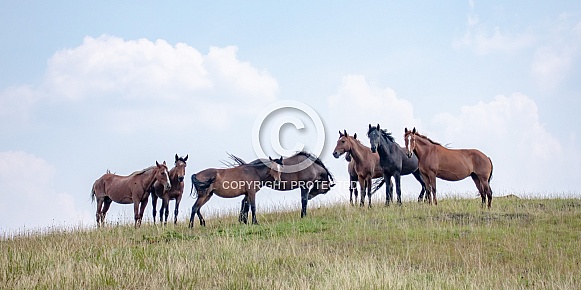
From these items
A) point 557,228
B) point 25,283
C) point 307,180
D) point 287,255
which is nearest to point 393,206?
point 307,180

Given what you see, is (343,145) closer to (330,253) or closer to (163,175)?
(163,175)

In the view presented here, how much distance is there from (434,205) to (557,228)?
3.57 meters

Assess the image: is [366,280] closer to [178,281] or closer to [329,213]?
[178,281]

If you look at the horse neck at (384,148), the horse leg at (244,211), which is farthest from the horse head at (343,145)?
the horse leg at (244,211)

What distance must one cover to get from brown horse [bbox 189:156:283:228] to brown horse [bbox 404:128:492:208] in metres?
4.05

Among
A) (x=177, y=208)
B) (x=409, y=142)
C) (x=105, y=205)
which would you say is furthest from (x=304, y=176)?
Result: (x=105, y=205)

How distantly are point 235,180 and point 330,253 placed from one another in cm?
468

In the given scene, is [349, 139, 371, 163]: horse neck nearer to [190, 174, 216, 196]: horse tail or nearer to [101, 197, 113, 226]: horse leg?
[190, 174, 216, 196]: horse tail

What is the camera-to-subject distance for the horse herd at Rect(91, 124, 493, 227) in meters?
16.1

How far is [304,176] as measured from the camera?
1722 cm

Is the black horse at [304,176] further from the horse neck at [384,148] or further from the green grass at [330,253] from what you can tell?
the horse neck at [384,148]

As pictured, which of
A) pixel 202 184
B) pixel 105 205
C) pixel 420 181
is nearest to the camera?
pixel 202 184

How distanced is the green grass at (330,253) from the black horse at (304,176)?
611mm

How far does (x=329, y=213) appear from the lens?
17109 millimetres
